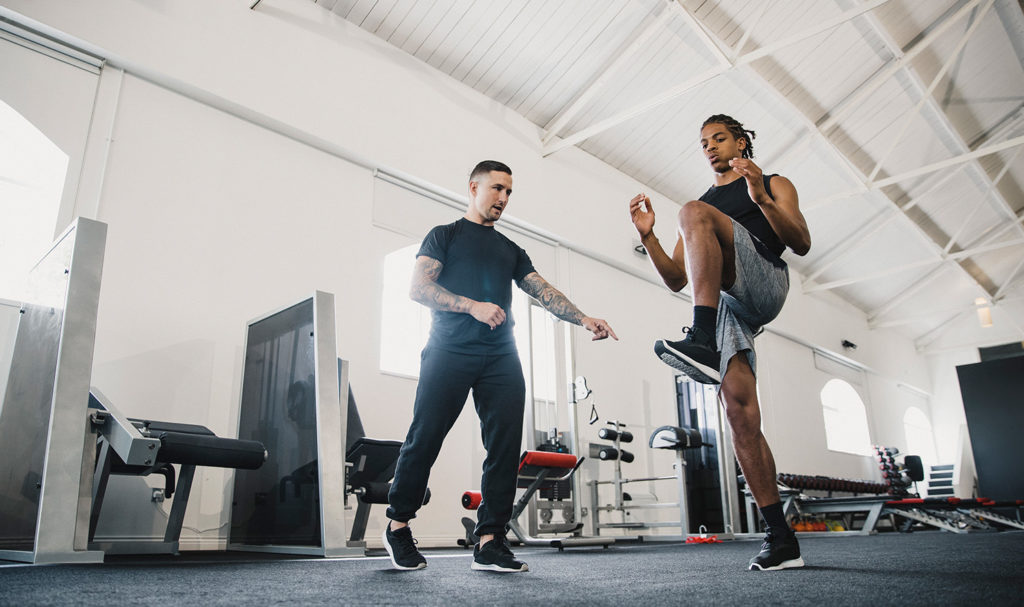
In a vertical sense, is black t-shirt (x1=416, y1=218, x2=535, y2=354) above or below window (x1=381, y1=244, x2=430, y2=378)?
below

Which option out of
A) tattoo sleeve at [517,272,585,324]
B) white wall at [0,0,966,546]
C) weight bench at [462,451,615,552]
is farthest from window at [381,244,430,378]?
tattoo sleeve at [517,272,585,324]

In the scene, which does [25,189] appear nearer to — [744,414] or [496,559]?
[496,559]

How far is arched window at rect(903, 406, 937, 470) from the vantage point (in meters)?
12.8

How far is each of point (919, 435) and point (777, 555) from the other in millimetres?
13943

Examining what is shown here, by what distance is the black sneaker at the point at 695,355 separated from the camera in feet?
5.44

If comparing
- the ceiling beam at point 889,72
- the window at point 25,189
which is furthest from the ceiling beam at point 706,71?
the window at point 25,189

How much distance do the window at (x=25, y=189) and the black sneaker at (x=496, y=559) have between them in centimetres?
304

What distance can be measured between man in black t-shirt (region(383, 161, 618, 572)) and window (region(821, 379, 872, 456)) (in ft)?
31.8

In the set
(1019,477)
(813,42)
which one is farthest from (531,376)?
(1019,477)

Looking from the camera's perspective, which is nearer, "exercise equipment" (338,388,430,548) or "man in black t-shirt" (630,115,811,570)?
"man in black t-shirt" (630,115,811,570)

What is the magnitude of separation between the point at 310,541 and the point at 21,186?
8.55 feet

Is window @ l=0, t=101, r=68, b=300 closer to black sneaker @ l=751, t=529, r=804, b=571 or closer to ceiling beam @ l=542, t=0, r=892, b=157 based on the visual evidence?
black sneaker @ l=751, t=529, r=804, b=571

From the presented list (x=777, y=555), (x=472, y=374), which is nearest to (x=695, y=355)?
(x=777, y=555)

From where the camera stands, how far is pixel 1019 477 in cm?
1121
